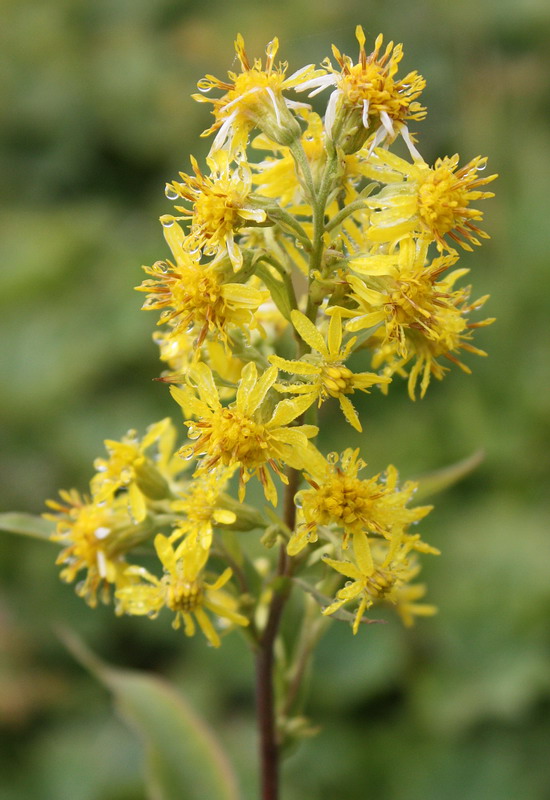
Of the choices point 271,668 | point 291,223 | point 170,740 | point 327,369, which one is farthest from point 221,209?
point 170,740

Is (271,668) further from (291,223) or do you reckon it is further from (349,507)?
(291,223)

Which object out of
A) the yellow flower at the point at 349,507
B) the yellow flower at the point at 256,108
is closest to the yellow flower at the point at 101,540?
the yellow flower at the point at 349,507

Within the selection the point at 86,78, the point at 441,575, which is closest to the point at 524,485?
the point at 441,575

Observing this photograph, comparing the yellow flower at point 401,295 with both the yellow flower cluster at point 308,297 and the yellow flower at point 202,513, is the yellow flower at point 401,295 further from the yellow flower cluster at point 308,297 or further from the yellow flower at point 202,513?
the yellow flower at point 202,513

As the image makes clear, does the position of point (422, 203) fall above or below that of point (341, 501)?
above

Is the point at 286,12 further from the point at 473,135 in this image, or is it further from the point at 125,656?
the point at 125,656

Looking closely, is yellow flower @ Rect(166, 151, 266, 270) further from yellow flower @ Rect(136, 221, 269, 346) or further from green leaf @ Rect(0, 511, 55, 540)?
green leaf @ Rect(0, 511, 55, 540)
